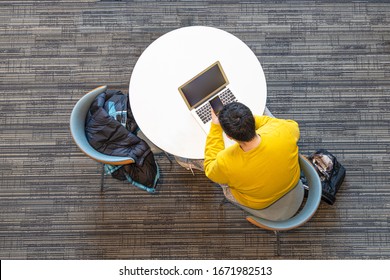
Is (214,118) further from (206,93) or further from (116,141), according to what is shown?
(116,141)

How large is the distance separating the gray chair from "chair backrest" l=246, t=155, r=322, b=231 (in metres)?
0.81

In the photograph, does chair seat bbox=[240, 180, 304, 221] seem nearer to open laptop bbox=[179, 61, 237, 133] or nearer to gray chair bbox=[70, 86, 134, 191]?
open laptop bbox=[179, 61, 237, 133]

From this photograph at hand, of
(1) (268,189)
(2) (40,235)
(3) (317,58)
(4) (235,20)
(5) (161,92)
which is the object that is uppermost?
(4) (235,20)

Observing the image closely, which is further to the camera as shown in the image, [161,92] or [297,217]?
[161,92]

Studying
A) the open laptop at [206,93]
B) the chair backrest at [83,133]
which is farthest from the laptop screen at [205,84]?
the chair backrest at [83,133]

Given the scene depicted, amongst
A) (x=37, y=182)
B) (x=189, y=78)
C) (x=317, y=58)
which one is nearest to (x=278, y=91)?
(x=317, y=58)

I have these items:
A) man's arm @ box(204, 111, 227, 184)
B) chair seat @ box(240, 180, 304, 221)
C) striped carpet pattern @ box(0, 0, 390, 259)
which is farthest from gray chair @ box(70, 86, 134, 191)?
chair seat @ box(240, 180, 304, 221)

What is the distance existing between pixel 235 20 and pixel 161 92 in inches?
46.8

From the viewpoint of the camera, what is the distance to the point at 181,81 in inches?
97.9

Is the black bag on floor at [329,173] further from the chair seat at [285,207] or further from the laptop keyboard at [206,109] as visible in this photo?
the laptop keyboard at [206,109]

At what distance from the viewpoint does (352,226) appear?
2.97m

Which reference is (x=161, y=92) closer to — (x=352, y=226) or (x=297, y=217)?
(x=297, y=217)

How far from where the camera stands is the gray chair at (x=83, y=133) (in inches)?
93.7

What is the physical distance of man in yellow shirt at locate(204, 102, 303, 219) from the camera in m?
2.01
